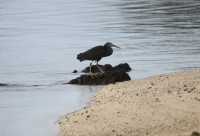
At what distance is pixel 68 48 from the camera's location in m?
21.7

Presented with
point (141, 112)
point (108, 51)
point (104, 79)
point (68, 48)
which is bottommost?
point (141, 112)

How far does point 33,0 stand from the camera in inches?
1928

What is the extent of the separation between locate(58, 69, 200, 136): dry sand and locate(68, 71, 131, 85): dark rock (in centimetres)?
157

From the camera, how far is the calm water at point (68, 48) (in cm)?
1199

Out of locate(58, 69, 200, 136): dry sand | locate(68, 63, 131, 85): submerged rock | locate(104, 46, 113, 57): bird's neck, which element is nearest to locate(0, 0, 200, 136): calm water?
locate(68, 63, 131, 85): submerged rock

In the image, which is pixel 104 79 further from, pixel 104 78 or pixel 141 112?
pixel 141 112

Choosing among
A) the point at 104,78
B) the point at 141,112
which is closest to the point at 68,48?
the point at 104,78

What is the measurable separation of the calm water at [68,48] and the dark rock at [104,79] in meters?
0.32

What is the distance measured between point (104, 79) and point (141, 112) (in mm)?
4292

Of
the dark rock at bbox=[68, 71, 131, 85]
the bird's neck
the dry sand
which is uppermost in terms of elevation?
the bird's neck

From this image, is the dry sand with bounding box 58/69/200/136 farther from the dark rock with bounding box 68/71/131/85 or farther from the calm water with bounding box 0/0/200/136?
the dark rock with bounding box 68/71/131/85

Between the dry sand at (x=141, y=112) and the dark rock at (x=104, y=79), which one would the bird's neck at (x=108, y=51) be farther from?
the dry sand at (x=141, y=112)

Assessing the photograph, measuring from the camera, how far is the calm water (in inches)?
472

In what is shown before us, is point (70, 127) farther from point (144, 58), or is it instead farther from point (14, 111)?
point (144, 58)
